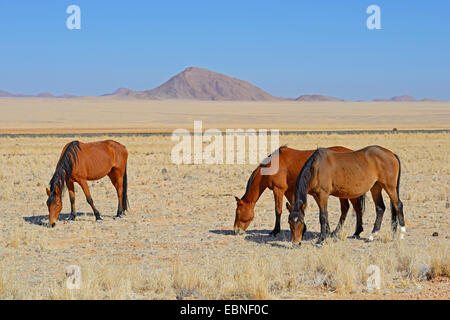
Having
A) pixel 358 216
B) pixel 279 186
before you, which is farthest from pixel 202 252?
pixel 358 216

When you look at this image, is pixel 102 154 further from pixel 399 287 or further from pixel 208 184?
pixel 399 287

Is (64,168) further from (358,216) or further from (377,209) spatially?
(377,209)

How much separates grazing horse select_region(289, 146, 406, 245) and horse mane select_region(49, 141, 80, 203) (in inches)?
210

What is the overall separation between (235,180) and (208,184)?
4.94ft

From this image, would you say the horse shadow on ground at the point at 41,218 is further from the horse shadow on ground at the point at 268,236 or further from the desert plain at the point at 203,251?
the horse shadow on ground at the point at 268,236

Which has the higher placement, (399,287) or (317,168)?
(317,168)

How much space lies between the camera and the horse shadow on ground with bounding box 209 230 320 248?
1025cm

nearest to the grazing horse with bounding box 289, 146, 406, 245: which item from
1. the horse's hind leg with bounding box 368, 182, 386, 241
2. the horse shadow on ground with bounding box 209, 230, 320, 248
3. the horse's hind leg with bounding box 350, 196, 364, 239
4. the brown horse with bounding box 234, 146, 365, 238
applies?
the horse's hind leg with bounding box 368, 182, 386, 241

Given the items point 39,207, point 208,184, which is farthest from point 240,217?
point 208,184

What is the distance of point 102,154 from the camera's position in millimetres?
13070

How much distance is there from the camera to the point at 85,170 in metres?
12.6

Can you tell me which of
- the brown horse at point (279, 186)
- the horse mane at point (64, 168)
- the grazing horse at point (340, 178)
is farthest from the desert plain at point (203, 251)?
the horse mane at point (64, 168)

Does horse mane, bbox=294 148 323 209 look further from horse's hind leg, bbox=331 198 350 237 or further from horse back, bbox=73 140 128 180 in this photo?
horse back, bbox=73 140 128 180

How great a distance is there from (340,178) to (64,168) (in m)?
6.14
